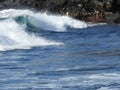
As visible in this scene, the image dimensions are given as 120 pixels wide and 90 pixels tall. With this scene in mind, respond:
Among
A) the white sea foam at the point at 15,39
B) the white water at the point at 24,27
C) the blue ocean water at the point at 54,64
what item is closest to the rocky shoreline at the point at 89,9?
the white water at the point at 24,27

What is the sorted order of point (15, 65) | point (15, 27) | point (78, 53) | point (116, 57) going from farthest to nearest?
1. point (15, 27)
2. point (78, 53)
3. point (116, 57)
4. point (15, 65)

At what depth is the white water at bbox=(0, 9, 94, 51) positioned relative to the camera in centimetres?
2581

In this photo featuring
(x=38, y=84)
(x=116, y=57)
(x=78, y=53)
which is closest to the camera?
(x=38, y=84)

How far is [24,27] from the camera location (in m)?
33.7

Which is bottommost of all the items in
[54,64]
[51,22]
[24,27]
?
[51,22]

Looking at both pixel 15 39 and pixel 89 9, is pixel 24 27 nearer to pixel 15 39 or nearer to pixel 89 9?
pixel 15 39

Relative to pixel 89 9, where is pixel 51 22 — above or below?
above

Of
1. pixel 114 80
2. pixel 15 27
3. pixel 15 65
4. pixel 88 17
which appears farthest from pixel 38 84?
pixel 88 17

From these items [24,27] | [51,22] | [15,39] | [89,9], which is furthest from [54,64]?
[89,9]

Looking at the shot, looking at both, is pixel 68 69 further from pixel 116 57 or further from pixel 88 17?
pixel 88 17

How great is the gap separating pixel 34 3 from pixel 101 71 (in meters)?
47.7

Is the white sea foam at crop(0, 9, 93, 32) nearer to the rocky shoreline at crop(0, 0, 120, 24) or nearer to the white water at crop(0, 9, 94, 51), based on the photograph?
the white water at crop(0, 9, 94, 51)

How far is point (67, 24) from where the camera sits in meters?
43.4

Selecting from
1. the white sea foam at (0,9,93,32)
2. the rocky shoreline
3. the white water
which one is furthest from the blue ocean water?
the rocky shoreline
